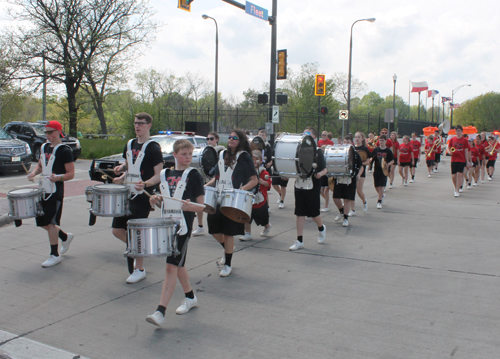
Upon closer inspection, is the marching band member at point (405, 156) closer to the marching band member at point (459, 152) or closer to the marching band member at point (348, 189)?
the marching band member at point (459, 152)

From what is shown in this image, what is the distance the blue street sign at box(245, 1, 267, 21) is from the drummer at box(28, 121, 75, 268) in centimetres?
1013

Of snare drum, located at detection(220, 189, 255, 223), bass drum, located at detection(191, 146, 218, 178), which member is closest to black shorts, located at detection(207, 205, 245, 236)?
snare drum, located at detection(220, 189, 255, 223)

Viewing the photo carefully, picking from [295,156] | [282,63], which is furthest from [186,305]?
[282,63]

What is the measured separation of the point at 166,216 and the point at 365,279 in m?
2.66

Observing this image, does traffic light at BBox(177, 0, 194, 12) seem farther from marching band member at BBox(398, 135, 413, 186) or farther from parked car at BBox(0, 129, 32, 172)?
marching band member at BBox(398, 135, 413, 186)

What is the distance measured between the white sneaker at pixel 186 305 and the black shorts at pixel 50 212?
2280 mm

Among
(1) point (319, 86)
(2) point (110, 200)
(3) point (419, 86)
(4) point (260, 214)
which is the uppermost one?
(3) point (419, 86)

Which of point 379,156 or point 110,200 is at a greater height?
point 379,156

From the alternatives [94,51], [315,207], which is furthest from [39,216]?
[94,51]

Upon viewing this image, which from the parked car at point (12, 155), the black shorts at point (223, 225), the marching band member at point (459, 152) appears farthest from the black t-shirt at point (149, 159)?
the parked car at point (12, 155)

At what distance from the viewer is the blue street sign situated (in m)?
14.6

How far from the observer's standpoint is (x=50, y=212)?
5738mm

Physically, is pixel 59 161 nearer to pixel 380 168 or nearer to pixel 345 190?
pixel 345 190

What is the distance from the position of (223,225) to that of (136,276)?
1.17 metres
